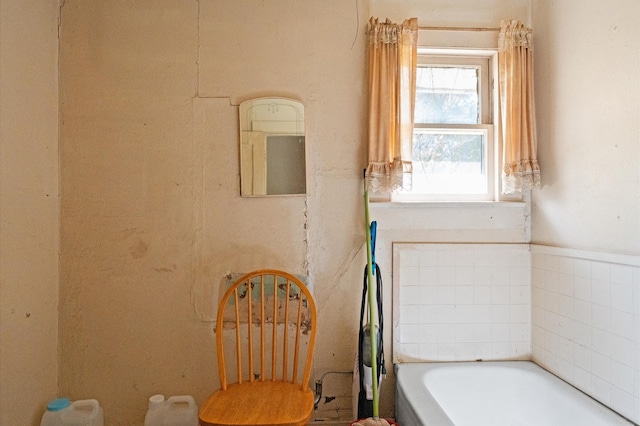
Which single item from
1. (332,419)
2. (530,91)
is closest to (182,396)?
(332,419)

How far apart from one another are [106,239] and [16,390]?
745 millimetres

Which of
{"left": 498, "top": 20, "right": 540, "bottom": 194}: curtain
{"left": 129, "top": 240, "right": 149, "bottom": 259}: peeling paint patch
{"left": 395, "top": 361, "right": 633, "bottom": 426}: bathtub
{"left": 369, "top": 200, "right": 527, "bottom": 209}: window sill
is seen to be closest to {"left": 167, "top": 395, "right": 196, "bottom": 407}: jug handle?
{"left": 129, "top": 240, "right": 149, "bottom": 259}: peeling paint patch

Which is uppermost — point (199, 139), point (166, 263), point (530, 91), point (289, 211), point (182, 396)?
point (530, 91)

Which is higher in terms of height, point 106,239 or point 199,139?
point 199,139

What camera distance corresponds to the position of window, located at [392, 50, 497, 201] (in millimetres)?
2182

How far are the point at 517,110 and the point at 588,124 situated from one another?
0.36m

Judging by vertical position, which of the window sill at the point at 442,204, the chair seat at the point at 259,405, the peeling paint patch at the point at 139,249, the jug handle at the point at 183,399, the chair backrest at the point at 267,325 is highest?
the window sill at the point at 442,204

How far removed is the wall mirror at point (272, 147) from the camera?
2.03 m

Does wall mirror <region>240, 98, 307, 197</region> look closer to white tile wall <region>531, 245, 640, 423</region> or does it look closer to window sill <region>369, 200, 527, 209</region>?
window sill <region>369, 200, 527, 209</region>

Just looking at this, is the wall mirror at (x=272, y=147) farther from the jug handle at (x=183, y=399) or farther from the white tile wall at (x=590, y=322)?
the white tile wall at (x=590, y=322)

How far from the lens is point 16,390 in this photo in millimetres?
1699

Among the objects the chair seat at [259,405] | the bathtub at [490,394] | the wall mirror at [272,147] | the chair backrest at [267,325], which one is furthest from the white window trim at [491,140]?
the chair seat at [259,405]

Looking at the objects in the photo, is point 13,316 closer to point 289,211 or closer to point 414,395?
point 289,211

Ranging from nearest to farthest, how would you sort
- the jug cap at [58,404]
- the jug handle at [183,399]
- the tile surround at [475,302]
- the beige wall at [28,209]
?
the beige wall at [28,209]
the jug cap at [58,404]
the jug handle at [183,399]
the tile surround at [475,302]
